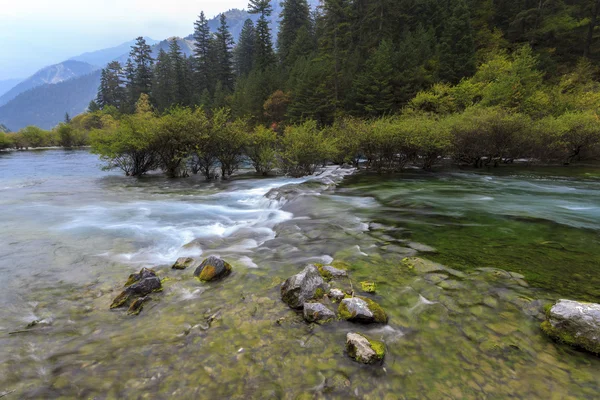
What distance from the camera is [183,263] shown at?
6.43 metres

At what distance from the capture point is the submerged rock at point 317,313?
4.26m

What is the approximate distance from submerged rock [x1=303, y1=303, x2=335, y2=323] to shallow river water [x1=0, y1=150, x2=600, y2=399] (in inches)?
5.6

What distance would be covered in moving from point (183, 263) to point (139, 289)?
1288 millimetres

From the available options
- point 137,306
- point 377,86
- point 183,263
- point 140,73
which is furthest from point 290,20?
point 137,306

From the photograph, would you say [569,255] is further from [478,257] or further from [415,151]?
[415,151]

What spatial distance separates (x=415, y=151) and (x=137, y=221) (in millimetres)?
17355

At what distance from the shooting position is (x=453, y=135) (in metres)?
20.3

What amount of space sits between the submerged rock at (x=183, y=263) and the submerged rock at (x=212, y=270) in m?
0.57

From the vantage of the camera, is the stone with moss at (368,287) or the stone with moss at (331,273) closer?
the stone with moss at (368,287)

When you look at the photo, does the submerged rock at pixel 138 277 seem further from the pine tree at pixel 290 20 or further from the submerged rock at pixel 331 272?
the pine tree at pixel 290 20

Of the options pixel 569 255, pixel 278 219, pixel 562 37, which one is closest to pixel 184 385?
pixel 278 219

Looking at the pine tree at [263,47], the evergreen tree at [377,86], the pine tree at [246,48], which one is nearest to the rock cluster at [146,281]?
the evergreen tree at [377,86]

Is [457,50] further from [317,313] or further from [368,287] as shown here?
[317,313]

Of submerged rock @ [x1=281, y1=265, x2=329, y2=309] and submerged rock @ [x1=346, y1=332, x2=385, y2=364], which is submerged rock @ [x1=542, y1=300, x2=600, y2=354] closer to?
submerged rock @ [x1=346, y1=332, x2=385, y2=364]
